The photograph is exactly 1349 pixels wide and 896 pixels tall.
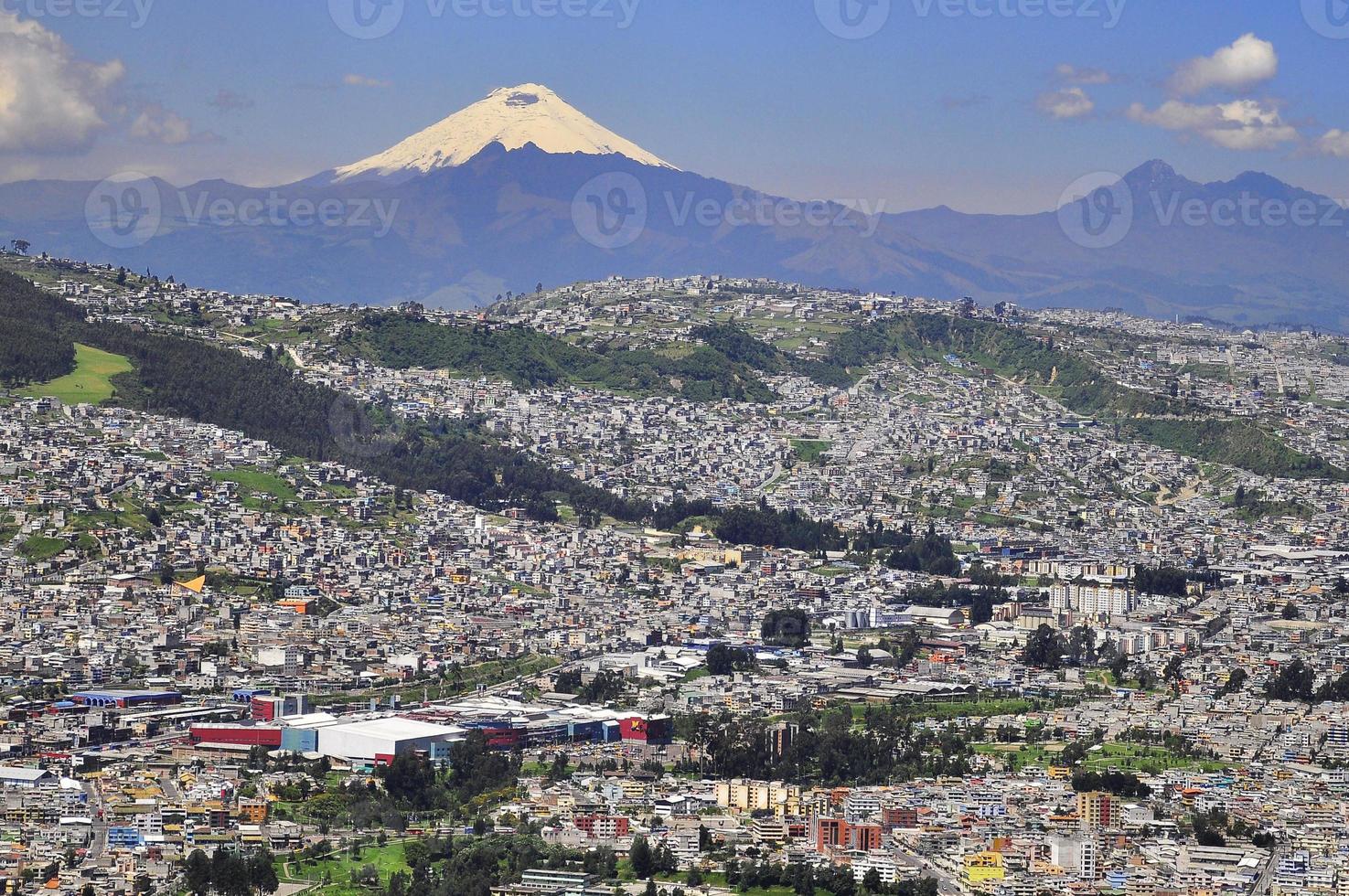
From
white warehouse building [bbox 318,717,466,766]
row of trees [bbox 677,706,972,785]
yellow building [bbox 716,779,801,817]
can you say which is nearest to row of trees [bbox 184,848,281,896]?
white warehouse building [bbox 318,717,466,766]

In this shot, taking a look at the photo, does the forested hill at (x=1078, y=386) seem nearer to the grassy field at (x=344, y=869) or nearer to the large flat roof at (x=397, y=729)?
the large flat roof at (x=397, y=729)

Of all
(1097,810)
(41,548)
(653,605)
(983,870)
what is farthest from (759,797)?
A: (41,548)

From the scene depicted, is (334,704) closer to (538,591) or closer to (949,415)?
(538,591)

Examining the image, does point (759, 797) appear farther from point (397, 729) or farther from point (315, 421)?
point (315, 421)

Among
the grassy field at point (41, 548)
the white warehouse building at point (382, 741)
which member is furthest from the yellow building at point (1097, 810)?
the grassy field at point (41, 548)

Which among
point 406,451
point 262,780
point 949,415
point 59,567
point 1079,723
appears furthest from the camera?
point 949,415

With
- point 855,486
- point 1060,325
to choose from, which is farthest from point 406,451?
point 1060,325
